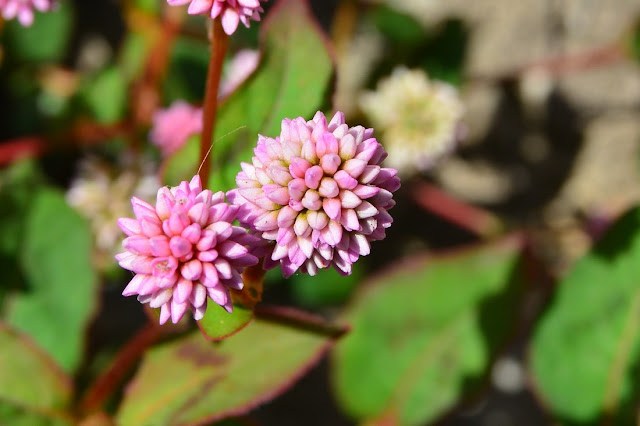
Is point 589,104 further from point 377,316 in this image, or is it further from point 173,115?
point 173,115

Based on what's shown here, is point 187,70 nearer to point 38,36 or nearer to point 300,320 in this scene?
point 38,36

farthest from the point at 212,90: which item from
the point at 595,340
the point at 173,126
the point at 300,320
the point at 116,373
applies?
the point at 595,340

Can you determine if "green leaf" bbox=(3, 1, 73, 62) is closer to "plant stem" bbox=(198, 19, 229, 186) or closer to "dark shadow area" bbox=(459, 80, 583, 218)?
"plant stem" bbox=(198, 19, 229, 186)

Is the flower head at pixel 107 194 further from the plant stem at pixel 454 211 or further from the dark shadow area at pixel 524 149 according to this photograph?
the dark shadow area at pixel 524 149

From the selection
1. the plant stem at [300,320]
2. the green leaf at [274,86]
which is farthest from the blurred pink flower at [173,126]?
the plant stem at [300,320]

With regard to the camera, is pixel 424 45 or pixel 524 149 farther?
pixel 524 149

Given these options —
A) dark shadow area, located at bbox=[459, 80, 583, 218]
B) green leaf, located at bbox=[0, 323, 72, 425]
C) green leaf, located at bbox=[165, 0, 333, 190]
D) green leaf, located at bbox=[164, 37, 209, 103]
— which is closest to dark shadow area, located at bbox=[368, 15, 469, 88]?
dark shadow area, located at bbox=[459, 80, 583, 218]
